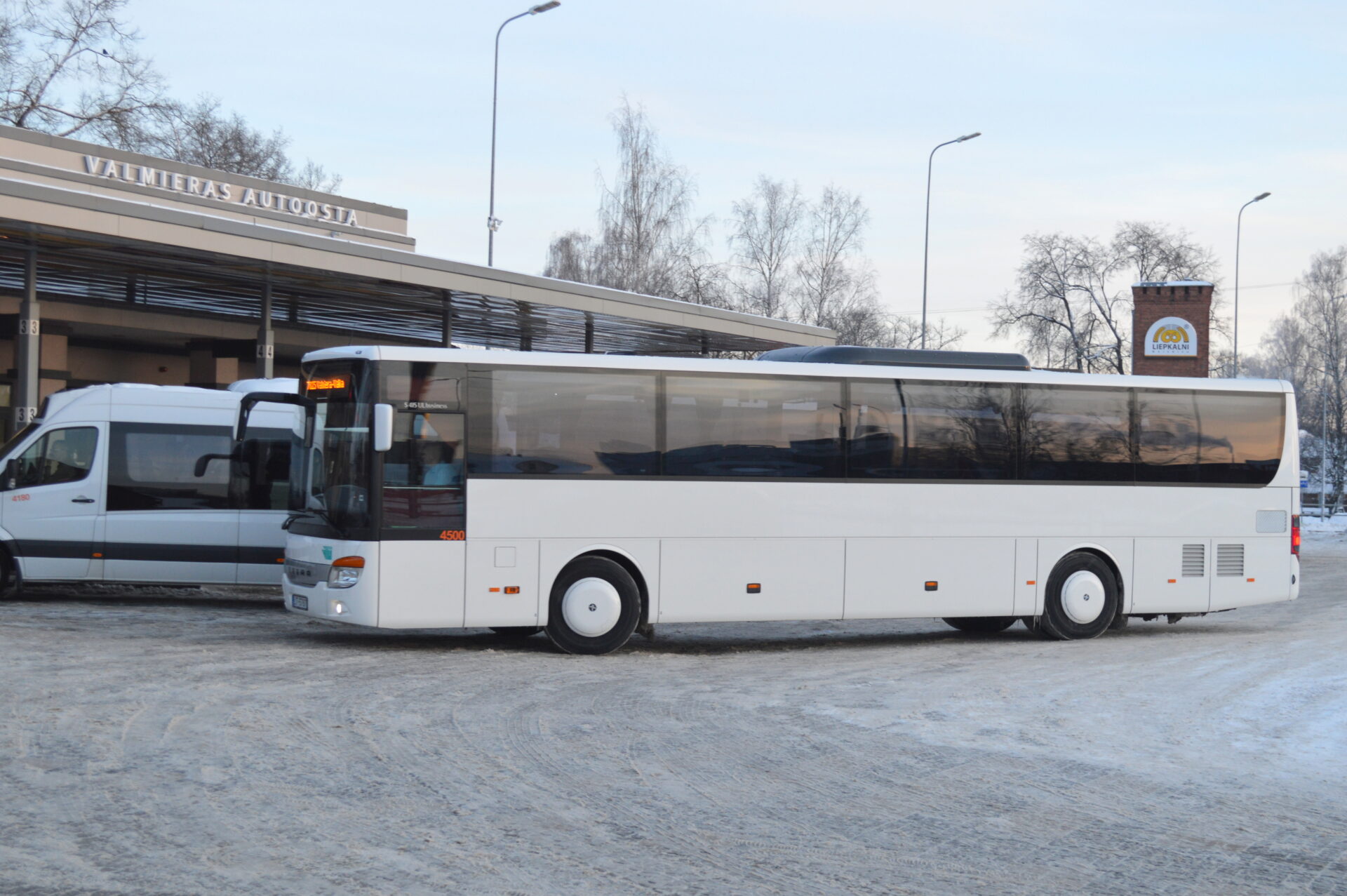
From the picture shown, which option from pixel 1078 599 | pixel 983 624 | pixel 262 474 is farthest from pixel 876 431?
pixel 262 474

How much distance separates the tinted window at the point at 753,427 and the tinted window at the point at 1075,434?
232 centimetres

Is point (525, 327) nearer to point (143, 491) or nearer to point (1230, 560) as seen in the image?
point (143, 491)

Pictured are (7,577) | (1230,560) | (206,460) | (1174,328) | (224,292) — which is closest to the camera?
(1230,560)

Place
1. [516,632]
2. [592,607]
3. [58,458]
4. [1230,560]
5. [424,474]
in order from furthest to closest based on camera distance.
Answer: [58,458] → [1230,560] → [516,632] → [592,607] → [424,474]

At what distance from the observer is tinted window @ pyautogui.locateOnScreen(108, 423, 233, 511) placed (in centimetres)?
1591

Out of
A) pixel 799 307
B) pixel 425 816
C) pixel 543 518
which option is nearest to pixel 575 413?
pixel 543 518

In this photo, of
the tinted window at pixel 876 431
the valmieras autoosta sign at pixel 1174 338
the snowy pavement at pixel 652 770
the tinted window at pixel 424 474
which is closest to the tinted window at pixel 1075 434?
the tinted window at pixel 876 431

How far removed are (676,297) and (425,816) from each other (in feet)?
151

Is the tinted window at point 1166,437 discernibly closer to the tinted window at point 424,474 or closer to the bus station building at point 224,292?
the tinted window at point 424,474

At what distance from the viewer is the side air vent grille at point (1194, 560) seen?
1491 cm

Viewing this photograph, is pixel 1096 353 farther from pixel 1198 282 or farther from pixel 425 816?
pixel 425 816

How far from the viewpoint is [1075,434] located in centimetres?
1452

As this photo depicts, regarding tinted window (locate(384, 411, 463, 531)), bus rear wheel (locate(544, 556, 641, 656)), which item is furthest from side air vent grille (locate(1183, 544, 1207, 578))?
tinted window (locate(384, 411, 463, 531))

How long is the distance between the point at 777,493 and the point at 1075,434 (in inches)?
146
